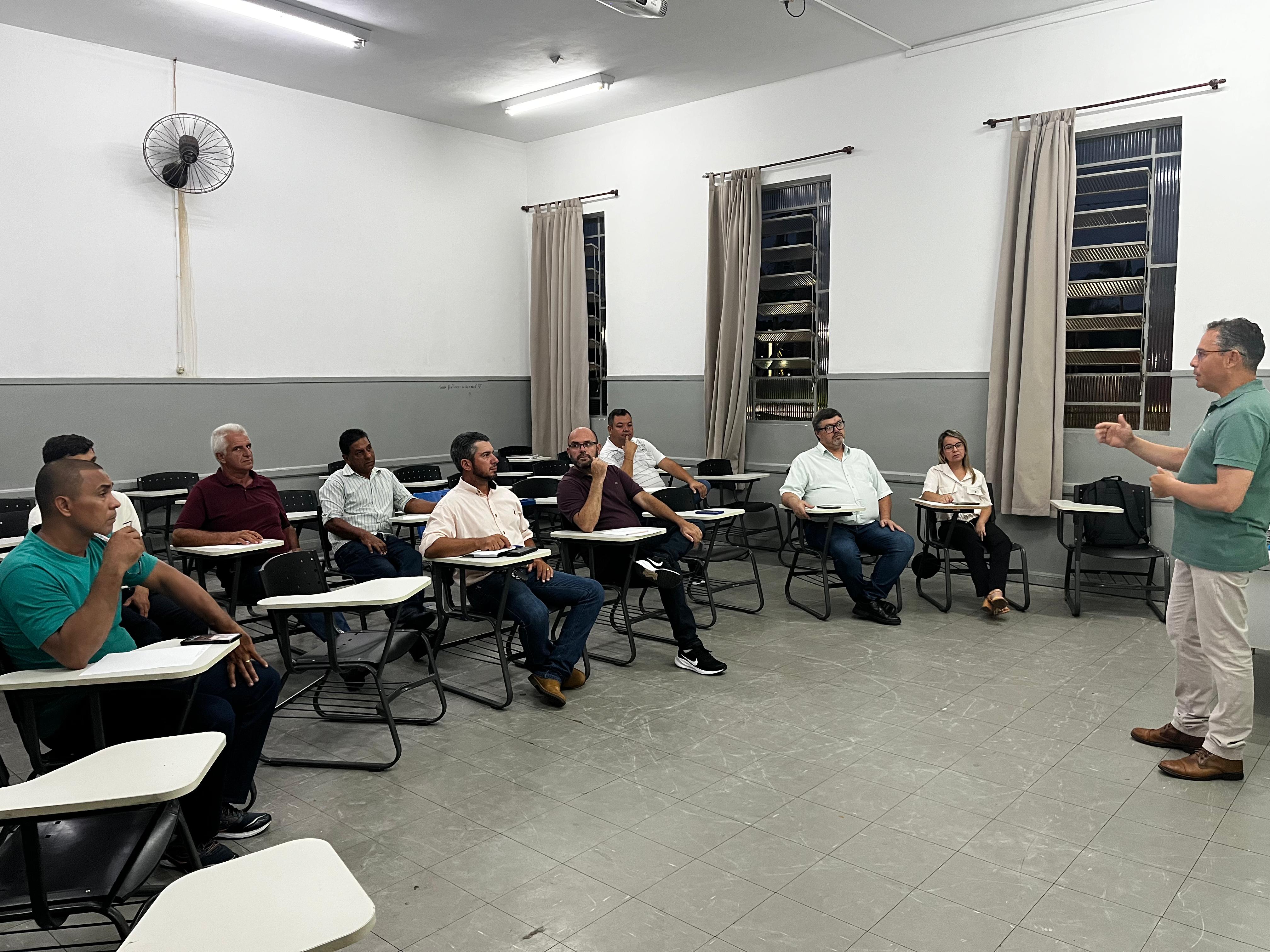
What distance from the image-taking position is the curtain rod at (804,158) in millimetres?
7007

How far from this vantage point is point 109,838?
78.0 inches

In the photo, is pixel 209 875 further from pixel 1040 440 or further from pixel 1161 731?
pixel 1040 440

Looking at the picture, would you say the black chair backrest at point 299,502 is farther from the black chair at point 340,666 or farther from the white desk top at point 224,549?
the black chair at point 340,666

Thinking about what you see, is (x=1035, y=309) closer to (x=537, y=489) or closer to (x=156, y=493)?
(x=537, y=489)

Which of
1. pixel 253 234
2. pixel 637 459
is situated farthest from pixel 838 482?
pixel 253 234

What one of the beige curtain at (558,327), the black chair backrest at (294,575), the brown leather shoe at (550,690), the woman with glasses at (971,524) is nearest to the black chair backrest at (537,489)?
the brown leather shoe at (550,690)

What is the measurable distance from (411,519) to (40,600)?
2747 mm

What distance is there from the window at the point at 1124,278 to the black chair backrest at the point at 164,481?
6.31 meters

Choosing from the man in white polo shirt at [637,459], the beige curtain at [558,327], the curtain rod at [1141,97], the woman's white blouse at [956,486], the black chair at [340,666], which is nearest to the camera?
the black chair at [340,666]

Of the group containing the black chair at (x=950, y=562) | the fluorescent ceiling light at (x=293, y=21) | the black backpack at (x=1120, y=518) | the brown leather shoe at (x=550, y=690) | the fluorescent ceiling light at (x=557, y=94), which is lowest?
the brown leather shoe at (x=550, y=690)

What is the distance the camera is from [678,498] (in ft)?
18.2

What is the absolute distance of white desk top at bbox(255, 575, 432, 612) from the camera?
10.4 ft

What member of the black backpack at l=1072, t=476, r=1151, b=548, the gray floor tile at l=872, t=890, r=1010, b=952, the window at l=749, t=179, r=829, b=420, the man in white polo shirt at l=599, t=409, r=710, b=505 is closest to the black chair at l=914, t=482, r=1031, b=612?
the black backpack at l=1072, t=476, r=1151, b=548

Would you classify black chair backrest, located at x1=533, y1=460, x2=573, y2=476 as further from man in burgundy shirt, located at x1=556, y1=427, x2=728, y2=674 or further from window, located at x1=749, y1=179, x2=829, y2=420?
man in burgundy shirt, located at x1=556, y1=427, x2=728, y2=674
